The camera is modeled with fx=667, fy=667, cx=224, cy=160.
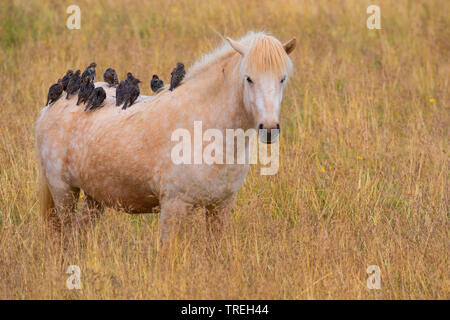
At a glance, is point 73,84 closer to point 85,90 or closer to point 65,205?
point 85,90

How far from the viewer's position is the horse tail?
5254 mm

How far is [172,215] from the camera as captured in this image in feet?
14.4

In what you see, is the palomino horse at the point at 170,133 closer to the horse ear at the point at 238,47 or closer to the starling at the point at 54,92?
the horse ear at the point at 238,47

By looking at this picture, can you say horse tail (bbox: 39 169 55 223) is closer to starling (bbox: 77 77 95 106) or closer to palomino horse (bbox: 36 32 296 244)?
palomino horse (bbox: 36 32 296 244)

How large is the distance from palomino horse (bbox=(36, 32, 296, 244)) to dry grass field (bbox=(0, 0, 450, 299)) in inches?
10.0

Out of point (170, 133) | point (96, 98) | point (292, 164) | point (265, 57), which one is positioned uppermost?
point (265, 57)

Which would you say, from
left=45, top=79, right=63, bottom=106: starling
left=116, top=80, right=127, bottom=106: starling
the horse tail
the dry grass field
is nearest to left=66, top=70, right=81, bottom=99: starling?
left=45, top=79, right=63, bottom=106: starling

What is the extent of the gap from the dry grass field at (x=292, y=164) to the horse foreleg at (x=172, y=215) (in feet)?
0.36

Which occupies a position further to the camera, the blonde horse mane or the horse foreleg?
the horse foreleg

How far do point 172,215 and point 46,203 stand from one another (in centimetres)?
140

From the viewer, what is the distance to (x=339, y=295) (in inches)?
164

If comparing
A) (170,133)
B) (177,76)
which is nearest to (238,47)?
(177,76)

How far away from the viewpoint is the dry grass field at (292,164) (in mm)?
4375
